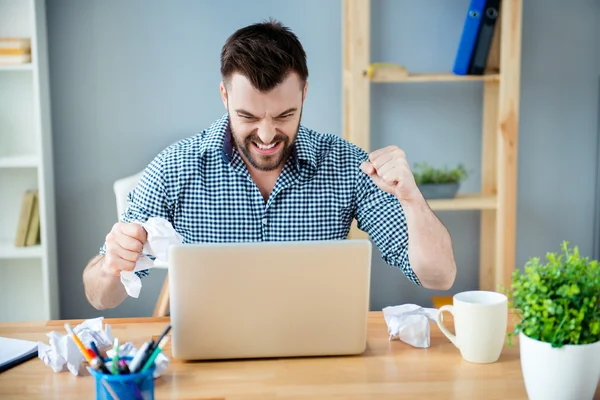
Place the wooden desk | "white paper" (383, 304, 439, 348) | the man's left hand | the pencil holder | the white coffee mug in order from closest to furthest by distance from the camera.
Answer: the pencil holder < the wooden desk < the white coffee mug < "white paper" (383, 304, 439, 348) < the man's left hand

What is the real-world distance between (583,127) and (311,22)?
1.30 metres

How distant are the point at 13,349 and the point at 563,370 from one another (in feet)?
3.33

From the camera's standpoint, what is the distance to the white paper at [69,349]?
1288 mm

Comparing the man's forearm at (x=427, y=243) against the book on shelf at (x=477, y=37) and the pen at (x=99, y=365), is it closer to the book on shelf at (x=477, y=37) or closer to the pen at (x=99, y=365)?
the pen at (x=99, y=365)

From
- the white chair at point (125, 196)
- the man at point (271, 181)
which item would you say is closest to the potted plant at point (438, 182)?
the man at point (271, 181)

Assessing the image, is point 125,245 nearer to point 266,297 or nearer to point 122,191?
point 266,297

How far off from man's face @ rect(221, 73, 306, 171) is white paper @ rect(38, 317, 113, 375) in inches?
24.9

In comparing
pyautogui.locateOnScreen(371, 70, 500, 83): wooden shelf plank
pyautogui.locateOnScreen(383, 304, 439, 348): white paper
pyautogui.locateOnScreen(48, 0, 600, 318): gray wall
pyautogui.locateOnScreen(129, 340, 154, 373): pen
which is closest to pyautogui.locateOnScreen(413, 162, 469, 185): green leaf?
pyautogui.locateOnScreen(48, 0, 600, 318): gray wall

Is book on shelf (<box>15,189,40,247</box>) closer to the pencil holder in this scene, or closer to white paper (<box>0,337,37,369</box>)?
white paper (<box>0,337,37,369</box>)

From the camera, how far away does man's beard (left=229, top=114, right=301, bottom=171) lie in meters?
1.85

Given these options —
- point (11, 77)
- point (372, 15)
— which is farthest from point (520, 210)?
point (11, 77)

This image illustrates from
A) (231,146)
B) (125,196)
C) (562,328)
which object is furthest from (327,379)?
(125,196)

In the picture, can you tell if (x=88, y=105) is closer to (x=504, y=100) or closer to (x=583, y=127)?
(x=504, y=100)

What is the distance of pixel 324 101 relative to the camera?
3113 millimetres
